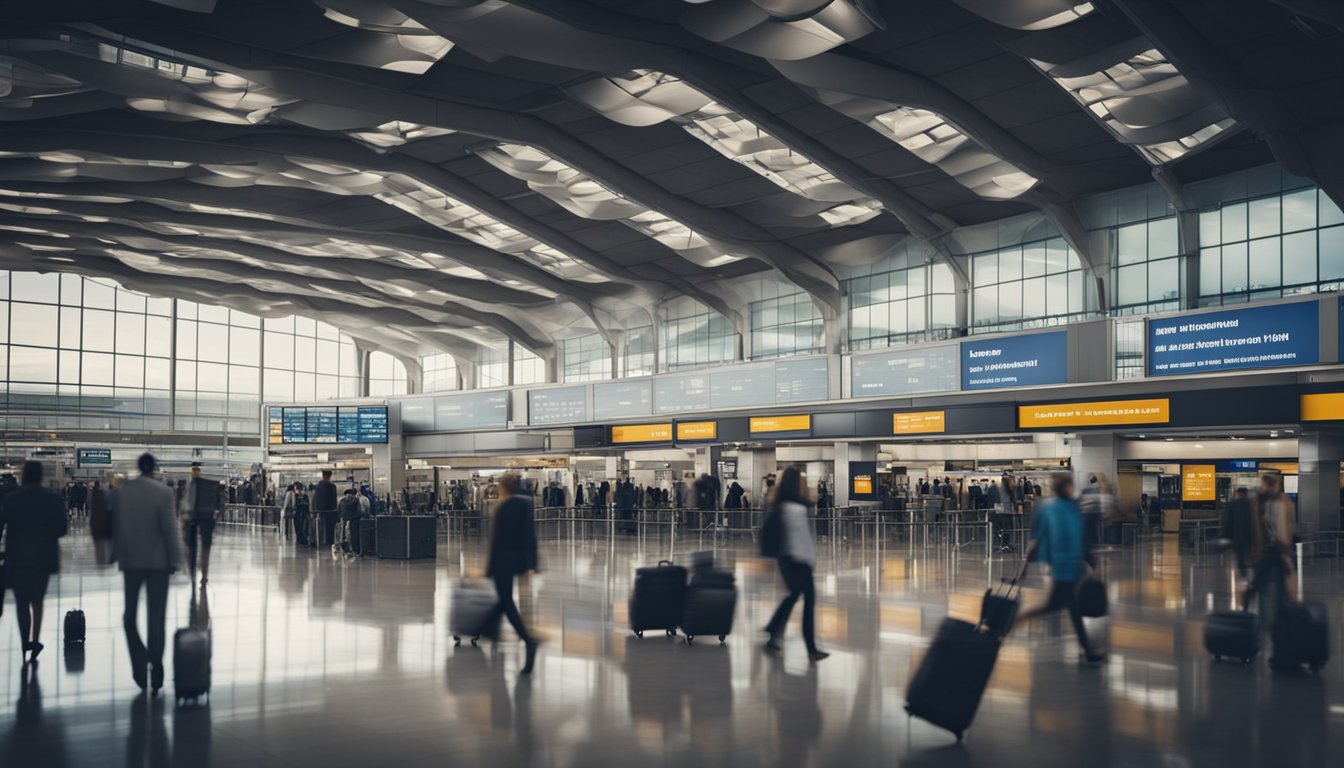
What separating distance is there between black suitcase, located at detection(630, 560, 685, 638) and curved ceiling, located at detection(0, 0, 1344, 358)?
924 cm

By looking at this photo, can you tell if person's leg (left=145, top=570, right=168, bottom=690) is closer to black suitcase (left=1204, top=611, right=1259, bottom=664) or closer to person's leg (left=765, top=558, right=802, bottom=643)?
person's leg (left=765, top=558, right=802, bottom=643)

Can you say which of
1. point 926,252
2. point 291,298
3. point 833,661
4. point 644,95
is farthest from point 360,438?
point 833,661

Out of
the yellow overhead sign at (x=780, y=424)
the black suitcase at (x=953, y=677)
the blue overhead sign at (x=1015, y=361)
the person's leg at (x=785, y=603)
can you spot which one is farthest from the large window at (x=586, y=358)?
the black suitcase at (x=953, y=677)

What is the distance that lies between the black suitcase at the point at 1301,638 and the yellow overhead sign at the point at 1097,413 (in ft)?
56.3

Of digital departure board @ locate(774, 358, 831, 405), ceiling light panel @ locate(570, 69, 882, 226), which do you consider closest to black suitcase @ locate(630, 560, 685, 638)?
ceiling light panel @ locate(570, 69, 882, 226)

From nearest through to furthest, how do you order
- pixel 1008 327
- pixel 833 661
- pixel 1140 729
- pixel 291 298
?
1. pixel 1140 729
2. pixel 833 661
3. pixel 1008 327
4. pixel 291 298

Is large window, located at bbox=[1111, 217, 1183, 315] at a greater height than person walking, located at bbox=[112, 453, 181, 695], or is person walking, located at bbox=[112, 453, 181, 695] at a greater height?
large window, located at bbox=[1111, 217, 1183, 315]

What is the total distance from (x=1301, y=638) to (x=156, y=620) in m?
8.64

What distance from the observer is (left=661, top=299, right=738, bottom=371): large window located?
128 feet

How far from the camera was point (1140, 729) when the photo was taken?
6.67 m

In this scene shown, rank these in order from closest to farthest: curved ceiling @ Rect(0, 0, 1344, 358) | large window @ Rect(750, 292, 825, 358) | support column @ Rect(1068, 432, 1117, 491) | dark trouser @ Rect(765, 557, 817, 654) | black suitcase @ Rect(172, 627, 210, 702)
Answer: black suitcase @ Rect(172, 627, 210, 702) < dark trouser @ Rect(765, 557, 817, 654) < curved ceiling @ Rect(0, 0, 1344, 358) < support column @ Rect(1068, 432, 1117, 491) < large window @ Rect(750, 292, 825, 358)

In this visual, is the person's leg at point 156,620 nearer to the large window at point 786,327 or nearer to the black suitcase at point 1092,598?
the black suitcase at point 1092,598

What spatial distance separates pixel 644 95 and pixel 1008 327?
→ 13210mm

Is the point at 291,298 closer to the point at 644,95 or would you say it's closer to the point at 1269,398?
the point at 644,95
